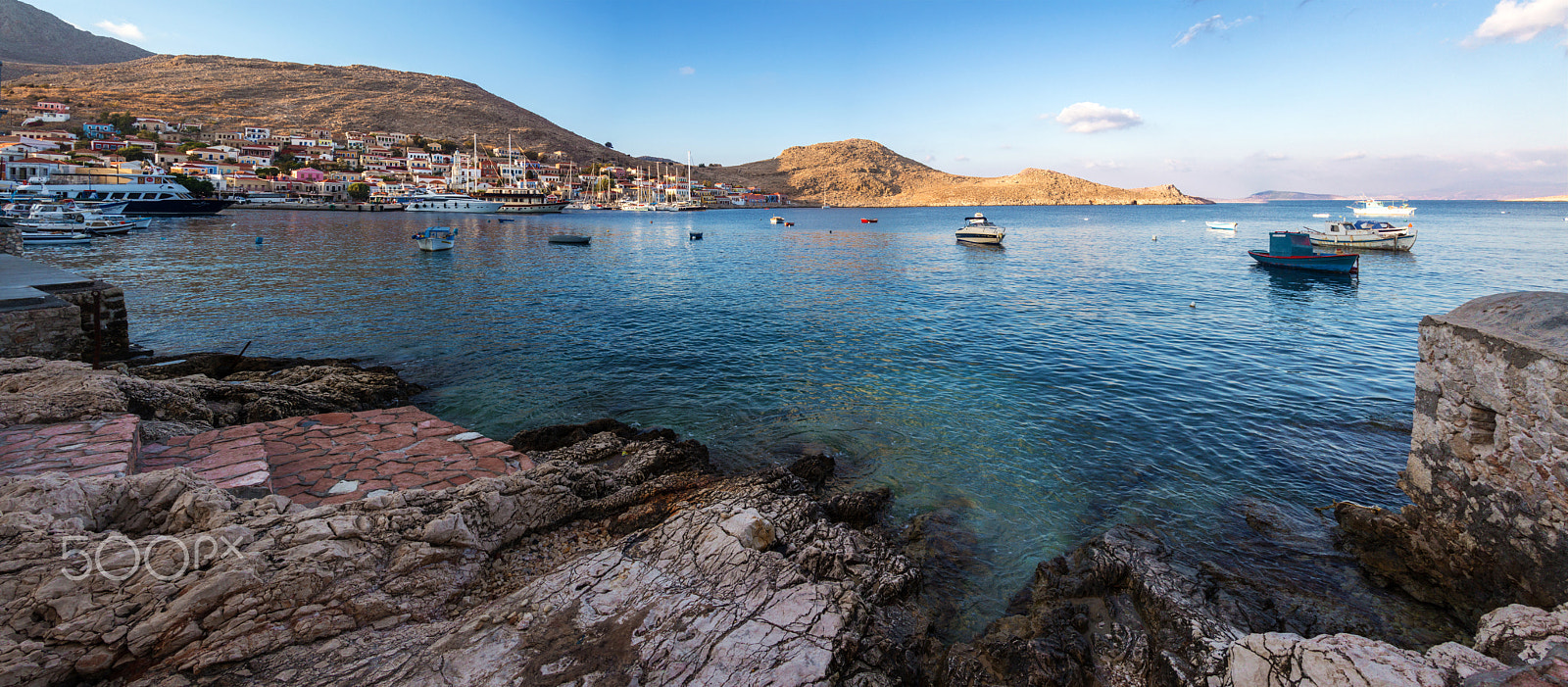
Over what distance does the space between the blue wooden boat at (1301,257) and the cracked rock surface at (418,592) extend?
1215 inches

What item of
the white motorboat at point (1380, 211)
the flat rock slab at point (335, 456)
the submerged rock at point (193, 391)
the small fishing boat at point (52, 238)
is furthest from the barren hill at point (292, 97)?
the white motorboat at point (1380, 211)

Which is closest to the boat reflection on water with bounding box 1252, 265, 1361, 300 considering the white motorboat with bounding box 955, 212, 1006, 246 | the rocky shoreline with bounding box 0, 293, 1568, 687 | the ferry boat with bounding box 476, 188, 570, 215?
the white motorboat with bounding box 955, 212, 1006, 246

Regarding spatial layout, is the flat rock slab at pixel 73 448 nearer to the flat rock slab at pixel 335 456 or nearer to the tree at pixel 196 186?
the flat rock slab at pixel 335 456

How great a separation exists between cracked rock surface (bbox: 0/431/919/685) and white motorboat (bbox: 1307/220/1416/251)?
4088 centimetres

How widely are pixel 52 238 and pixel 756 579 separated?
48.0m

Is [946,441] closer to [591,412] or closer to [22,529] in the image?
[591,412]

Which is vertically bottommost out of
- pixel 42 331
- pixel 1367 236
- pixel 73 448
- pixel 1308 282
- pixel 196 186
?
pixel 73 448

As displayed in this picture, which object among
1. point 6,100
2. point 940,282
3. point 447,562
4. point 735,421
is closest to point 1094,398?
point 735,421

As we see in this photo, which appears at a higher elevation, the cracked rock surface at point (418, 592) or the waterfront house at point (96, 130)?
the waterfront house at point (96, 130)

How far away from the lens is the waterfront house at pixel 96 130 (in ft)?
293

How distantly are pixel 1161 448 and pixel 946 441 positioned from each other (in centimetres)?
288

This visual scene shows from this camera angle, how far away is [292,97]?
137m

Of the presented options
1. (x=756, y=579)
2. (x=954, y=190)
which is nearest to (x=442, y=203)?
(x=756, y=579)

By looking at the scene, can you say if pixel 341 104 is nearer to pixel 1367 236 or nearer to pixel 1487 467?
pixel 1367 236
